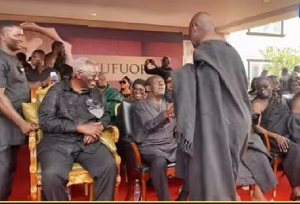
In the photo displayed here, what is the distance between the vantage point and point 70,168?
2701 millimetres

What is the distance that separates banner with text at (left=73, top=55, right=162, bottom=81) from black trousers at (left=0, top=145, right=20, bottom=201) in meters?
6.40

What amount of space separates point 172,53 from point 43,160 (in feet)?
25.7

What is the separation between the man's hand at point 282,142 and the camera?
3.52 metres

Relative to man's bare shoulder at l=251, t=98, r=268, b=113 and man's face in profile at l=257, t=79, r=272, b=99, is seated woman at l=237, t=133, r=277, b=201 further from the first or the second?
man's face in profile at l=257, t=79, r=272, b=99

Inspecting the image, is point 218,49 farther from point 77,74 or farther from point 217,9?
point 217,9

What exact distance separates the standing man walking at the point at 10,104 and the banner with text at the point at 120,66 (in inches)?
248

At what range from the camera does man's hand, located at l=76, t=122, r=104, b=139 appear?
9.23ft

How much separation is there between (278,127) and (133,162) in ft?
5.24

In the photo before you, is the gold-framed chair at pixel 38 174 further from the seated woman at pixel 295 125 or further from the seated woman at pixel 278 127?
the seated woman at pixel 295 125

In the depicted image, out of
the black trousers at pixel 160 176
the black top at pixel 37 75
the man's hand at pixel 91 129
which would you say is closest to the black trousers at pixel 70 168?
the man's hand at pixel 91 129

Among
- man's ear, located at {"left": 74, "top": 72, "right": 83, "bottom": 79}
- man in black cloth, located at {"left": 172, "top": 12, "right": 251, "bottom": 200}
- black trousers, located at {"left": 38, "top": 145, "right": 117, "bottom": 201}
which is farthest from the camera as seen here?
man's ear, located at {"left": 74, "top": 72, "right": 83, "bottom": 79}

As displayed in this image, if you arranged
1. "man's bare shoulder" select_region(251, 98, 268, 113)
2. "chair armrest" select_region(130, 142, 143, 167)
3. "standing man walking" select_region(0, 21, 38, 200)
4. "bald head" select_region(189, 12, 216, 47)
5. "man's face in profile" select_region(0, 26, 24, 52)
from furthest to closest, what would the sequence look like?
"man's bare shoulder" select_region(251, 98, 268, 113)
"chair armrest" select_region(130, 142, 143, 167)
"man's face in profile" select_region(0, 26, 24, 52)
"standing man walking" select_region(0, 21, 38, 200)
"bald head" select_region(189, 12, 216, 47)

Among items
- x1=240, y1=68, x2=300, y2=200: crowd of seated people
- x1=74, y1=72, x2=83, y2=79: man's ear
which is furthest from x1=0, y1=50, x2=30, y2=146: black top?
x1=240, y1=68, x2=300, y2=200: crowd of seated people

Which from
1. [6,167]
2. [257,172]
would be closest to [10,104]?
[6,167]
